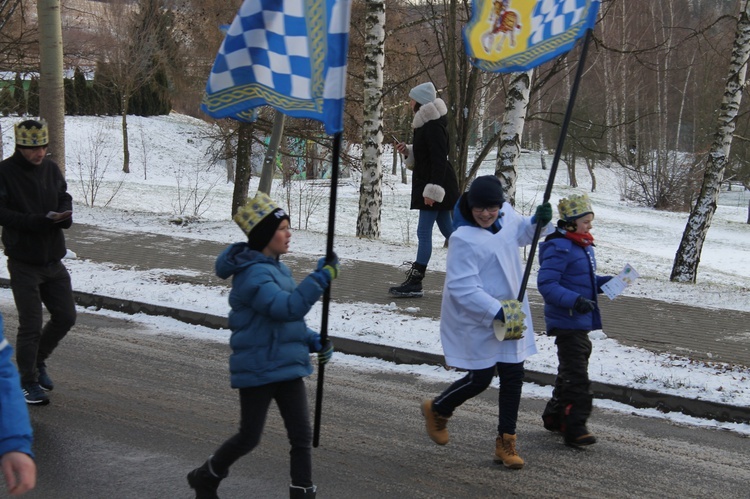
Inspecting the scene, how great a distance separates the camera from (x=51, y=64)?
37.3ft

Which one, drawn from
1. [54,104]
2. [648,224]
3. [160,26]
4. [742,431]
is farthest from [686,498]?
[160,26]

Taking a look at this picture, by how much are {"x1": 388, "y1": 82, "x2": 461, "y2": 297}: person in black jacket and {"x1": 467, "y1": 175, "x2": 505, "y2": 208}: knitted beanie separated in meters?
4.01

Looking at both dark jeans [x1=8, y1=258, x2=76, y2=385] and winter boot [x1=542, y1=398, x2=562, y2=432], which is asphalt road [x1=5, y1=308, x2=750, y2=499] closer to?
winter boot [x1=542, y1=398, x2=562, y2=432]

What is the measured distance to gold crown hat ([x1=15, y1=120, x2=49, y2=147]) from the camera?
569 centimetres

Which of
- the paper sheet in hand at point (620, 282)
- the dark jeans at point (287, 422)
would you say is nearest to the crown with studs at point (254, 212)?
the dark jeans at point (287, 422)

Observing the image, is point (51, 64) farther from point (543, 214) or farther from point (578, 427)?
point (578, 427)

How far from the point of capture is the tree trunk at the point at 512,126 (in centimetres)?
1256

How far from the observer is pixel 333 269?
3.94 metres

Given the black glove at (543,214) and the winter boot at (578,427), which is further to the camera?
the winter boot at (578,427)

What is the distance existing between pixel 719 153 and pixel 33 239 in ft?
34.3

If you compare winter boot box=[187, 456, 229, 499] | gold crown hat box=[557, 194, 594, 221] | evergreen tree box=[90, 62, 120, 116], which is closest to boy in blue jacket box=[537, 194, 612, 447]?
gold crown hat box=[557, 194, 594, 221]

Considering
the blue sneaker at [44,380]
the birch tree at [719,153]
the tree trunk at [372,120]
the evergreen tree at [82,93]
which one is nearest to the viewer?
the blue sneaker at [44,380]

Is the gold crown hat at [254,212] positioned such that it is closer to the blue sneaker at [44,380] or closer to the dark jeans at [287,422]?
the dark jeans at [287,422]

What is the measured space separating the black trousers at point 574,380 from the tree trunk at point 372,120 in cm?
936
